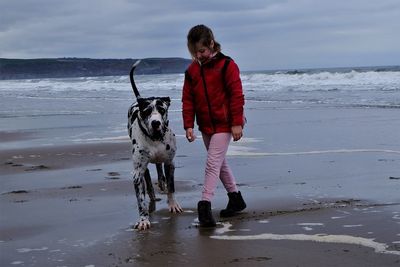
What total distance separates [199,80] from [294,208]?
1515mm

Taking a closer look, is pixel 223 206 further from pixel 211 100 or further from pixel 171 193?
pixel 211 100

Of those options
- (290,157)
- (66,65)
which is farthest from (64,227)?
(66,65)

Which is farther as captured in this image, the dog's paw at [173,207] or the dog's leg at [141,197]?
the dog's paw at [173,207]

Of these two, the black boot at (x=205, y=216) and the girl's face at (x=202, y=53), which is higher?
the girl's face at (x=202, y=53)

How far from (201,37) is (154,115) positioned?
0.82 meters

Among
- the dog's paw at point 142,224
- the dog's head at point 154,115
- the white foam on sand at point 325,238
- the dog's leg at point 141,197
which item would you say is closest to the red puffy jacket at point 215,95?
the dog's head at point 154,115

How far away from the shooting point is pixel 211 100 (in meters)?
5.66

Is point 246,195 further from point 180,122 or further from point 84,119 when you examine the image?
point 84,119

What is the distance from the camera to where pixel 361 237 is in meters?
4.82

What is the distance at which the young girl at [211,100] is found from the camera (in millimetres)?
5598

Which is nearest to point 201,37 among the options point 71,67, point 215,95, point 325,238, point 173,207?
point 215,95

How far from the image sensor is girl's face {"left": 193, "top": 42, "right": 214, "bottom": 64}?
5.60 metres

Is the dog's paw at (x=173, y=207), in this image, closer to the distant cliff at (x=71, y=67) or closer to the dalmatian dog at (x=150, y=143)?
the dalmatian dog at (x=150, y=143)

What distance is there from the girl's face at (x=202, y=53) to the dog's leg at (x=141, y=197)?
1.13m
